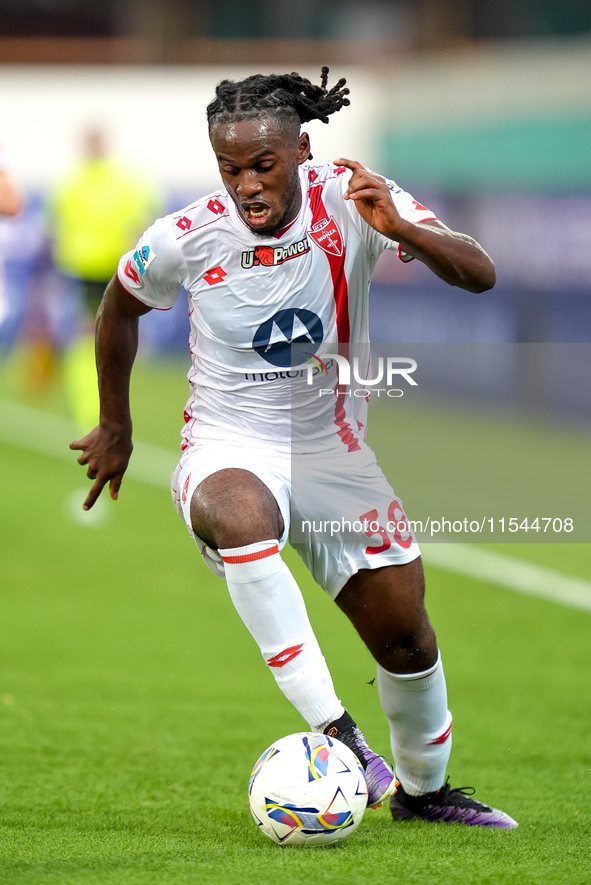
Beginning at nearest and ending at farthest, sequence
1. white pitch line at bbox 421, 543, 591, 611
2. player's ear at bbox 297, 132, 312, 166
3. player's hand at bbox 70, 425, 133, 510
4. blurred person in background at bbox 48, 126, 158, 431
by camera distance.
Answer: player's ear at bbox 297, 132, 312, 166 < player's hand at bbox 70, 425, 133, 510 < white pitch line at bbox 421, 543, 591, 611 < blurred person in background at bbox 48, 126, 158, 431

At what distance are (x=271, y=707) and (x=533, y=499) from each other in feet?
13.7

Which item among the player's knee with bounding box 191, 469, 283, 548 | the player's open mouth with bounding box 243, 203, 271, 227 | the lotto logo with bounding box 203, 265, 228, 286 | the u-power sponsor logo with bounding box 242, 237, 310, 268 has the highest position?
the player's open mouth with bounding box 243, 203, 271, 227

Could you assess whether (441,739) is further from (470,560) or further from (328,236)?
(470,560)

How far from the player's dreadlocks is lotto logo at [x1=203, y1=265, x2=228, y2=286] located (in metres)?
0.39

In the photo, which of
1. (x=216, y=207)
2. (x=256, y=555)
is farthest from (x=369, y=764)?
(x=216, y=207)

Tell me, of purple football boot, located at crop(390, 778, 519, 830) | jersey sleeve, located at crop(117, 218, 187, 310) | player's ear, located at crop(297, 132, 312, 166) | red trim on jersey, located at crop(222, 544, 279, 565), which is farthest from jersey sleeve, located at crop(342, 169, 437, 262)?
purple football boot, located at crop(390, 778, 519, 830)

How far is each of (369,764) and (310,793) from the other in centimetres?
20

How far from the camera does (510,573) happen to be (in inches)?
318

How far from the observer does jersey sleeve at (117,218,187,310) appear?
3.85 m

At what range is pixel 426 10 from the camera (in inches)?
888

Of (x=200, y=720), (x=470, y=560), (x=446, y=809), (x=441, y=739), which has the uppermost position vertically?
(x=441, y=739)

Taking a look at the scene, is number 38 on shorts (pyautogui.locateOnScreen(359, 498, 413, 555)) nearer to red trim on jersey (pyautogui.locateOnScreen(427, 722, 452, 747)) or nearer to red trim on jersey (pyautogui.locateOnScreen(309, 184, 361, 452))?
red trim on jersey (pyautogui.locateOnScreen(309, 184, 361, 452))

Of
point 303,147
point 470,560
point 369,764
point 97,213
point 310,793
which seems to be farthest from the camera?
point 97,213

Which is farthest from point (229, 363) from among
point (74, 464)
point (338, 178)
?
point (74, 464)
